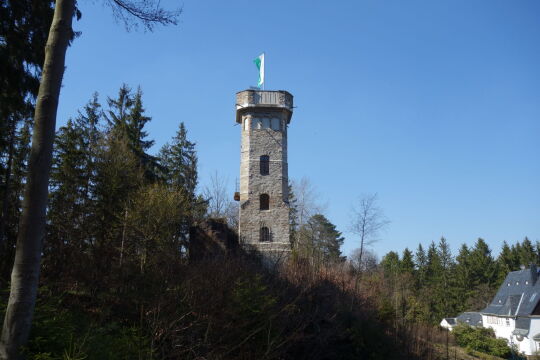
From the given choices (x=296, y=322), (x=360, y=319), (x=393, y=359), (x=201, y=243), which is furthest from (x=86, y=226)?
(x=393, y=359)

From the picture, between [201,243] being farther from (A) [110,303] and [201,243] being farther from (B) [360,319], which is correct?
(A) [110,303]

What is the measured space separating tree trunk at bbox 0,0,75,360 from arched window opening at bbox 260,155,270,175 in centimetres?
2011

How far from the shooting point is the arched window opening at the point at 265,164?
25703 millimetres

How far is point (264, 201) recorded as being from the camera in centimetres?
2555

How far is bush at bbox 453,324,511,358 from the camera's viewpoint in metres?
33.2

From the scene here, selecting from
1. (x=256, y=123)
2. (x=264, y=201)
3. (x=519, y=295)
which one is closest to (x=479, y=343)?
(x=519, y=295)

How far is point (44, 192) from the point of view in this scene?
5.27m

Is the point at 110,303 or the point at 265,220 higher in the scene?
the point at 265,220

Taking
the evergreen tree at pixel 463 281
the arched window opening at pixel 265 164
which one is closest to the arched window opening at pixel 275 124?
the arched window opening at pixel 265 164

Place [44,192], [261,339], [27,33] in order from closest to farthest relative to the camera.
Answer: [44,192] < [261,339] < [27,33]

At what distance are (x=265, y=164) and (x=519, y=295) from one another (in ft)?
103

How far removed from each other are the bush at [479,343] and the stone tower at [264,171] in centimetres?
1912

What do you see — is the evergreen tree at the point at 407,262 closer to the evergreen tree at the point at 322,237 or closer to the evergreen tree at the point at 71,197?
the evergreen tree at the point at 322,237

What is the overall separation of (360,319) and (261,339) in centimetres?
606
